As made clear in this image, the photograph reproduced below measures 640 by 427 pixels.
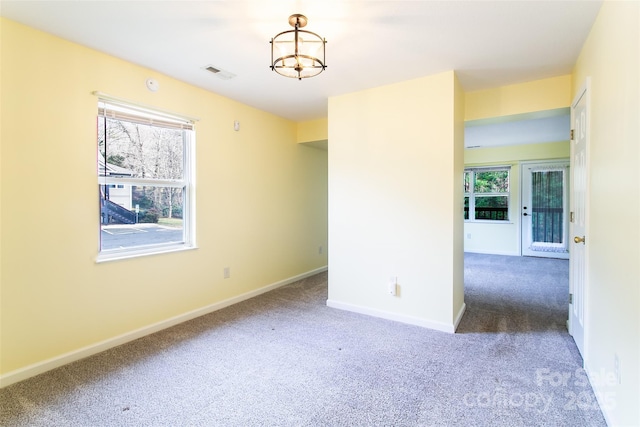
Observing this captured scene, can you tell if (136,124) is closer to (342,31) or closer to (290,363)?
(342,31)

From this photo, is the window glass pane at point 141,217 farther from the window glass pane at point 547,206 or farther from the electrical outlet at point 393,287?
the window glass pane at point 547,206

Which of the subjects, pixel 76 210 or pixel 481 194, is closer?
pixel 76 210

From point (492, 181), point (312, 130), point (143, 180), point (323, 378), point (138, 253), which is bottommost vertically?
point (323, 378)

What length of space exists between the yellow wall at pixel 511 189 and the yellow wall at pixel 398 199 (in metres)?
4.47

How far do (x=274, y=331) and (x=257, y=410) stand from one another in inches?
43.8

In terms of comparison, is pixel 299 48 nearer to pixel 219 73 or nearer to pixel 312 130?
pixel 219 73

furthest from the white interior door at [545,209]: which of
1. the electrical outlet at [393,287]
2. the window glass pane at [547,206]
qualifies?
the electrical outlet at [393,287]

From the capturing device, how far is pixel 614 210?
1.67 meters

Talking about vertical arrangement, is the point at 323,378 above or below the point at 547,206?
below

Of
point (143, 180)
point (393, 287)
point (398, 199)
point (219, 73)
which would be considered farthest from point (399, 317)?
point (219, 73)

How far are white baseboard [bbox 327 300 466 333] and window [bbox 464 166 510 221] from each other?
4.53 m

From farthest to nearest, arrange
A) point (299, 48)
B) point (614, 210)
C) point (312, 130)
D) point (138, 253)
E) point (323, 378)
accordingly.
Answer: point (312, 130) → point (138, 253) → point (323, 378) → point (299, 48) → point (614, 210)

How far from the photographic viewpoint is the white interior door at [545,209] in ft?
21.0

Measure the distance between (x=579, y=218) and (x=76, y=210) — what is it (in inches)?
156
